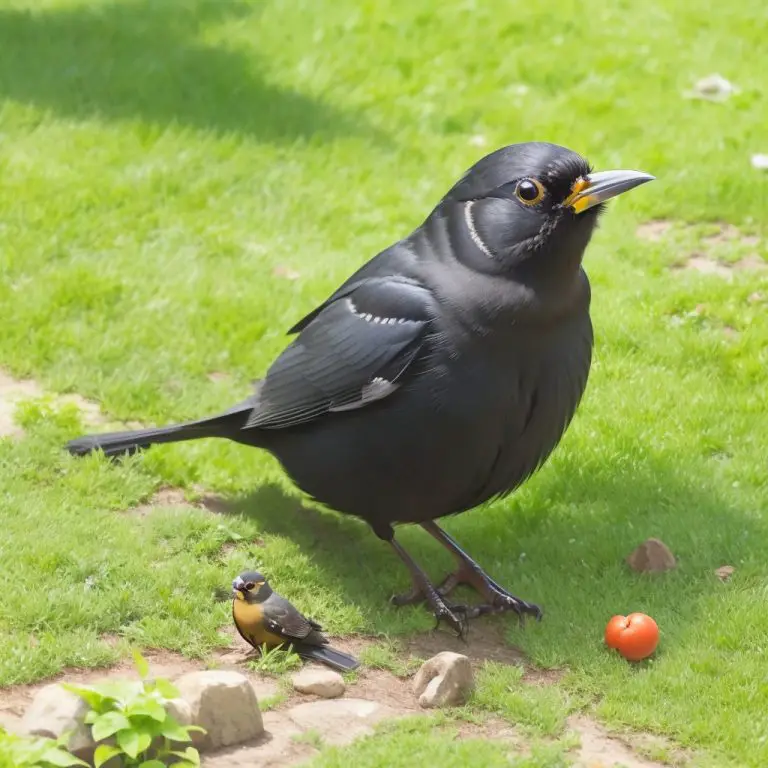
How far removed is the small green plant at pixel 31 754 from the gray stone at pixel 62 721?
0.32 feet

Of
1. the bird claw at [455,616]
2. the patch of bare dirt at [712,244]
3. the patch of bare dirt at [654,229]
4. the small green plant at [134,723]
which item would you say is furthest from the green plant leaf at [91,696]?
the patch of bare dirt at [654,229]

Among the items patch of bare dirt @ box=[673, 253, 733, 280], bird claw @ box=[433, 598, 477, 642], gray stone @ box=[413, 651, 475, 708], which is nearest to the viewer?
gray stone @ box=[413, 651, 475, 708]

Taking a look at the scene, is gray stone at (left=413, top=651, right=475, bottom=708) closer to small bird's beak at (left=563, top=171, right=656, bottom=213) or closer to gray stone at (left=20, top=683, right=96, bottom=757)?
gray stone at (left=20, top=683, right=96, bottom=757)

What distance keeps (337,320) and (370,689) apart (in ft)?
4.78

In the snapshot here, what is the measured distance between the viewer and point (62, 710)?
3.62 m

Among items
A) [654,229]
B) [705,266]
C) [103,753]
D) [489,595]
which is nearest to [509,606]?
[489,595]

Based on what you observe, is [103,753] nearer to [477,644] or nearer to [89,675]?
[89,675]

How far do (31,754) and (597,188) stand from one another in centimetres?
258

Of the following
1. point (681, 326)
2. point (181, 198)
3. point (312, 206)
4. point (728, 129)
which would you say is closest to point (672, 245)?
point (681, 326)

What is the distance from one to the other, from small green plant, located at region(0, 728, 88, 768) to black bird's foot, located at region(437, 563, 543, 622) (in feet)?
6.38

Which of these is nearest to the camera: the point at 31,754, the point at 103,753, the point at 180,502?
the point at 31,754

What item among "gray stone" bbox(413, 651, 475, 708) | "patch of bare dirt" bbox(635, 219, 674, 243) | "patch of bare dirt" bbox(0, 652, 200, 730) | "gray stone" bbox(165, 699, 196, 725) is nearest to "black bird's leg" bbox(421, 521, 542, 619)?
"gray stone" bbox(413, 651, 475, 708)

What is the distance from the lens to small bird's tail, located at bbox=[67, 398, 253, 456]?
5.52m

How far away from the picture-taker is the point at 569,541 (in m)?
5.32
